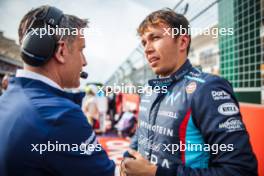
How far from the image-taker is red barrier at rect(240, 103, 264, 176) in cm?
170

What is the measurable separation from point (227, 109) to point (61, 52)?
0.70 meters

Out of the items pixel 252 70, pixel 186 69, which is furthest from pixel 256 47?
pixel 186 69

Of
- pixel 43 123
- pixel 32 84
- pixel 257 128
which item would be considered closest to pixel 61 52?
pixel 32 84

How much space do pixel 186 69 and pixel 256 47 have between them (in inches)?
43.3

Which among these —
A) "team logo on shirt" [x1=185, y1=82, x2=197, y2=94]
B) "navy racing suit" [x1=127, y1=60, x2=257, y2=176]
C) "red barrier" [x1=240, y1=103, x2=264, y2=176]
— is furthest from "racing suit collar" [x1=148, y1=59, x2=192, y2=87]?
"red barrier" [x1=240, y1=103, x2=264, y2=176]

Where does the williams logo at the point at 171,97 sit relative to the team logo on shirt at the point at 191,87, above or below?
below

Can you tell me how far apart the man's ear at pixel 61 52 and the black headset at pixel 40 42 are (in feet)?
0.05

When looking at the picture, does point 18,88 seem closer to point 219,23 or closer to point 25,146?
point 25,146

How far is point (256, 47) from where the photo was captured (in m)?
2.14

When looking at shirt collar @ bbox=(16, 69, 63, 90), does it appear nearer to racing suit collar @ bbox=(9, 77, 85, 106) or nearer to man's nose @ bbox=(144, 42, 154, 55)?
racing suit collar @ bbox=(9, 77, 85, 106)

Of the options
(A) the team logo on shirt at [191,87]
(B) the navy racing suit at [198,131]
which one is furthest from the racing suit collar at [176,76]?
(A) the team logo on shirt at [191,87]

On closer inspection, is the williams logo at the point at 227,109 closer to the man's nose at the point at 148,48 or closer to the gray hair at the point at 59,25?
the man's nose at the point at 148,48

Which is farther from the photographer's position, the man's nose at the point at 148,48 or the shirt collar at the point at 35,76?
the man's nose at the point at 148,48

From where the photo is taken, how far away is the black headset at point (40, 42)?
100cm
